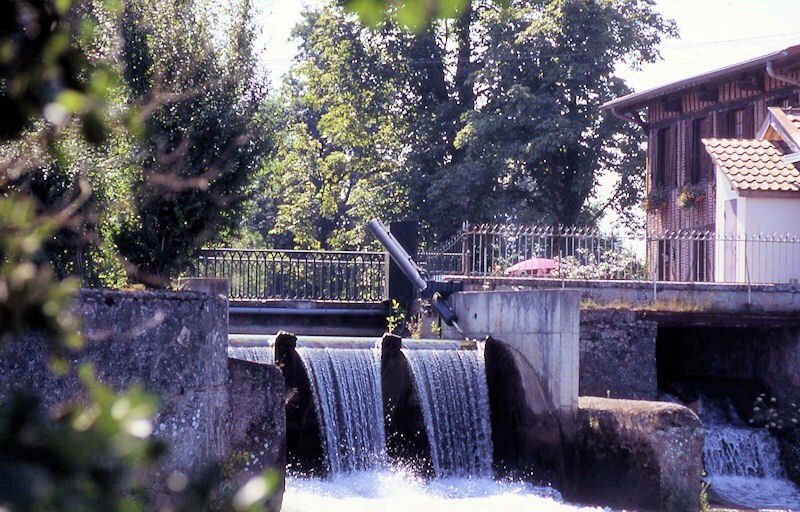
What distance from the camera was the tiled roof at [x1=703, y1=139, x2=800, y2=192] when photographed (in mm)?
20891

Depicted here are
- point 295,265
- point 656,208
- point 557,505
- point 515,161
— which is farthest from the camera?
point 515,161

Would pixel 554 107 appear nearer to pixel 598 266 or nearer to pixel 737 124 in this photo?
pixel 737 124

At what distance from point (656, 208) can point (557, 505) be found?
18.1m

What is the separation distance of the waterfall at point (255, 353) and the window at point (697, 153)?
15.5 metres

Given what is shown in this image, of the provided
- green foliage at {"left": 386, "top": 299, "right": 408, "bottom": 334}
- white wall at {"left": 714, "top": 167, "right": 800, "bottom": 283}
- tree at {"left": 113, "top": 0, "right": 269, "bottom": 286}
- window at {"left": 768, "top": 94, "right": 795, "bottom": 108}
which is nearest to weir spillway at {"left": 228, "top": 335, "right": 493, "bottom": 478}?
tree at {"left": 113, "top": 0, "right": 269, "bottom": 286}

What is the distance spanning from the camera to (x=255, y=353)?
14711 millimetres

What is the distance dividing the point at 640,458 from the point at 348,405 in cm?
382

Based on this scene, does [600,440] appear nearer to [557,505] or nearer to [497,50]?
[557,505]

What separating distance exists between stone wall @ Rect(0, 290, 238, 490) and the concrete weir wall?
605cm

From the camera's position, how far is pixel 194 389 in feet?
27.6

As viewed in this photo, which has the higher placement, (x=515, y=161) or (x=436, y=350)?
(x=515, y=161)

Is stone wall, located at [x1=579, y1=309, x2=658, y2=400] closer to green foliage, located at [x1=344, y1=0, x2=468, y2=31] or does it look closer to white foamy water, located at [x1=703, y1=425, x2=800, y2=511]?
white foamy water, located at [x1=703, y1=425, x2=800, y2=511]

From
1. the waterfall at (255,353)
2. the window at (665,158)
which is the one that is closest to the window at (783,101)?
the window at (665,158)

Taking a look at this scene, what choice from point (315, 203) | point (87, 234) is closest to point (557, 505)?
point (87, 234)
